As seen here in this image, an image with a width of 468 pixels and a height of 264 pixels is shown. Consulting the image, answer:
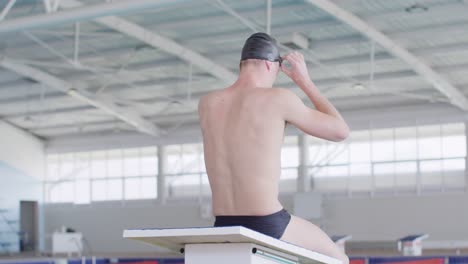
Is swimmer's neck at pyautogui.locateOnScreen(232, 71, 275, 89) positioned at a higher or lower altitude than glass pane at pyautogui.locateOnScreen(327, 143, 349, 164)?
lower

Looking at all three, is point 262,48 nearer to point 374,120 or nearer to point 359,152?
point 374,120

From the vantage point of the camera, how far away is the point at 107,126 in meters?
37.8

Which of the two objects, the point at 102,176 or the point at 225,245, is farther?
the point at 102,176

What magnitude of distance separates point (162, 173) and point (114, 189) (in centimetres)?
300

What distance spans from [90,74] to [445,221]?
47.6ft

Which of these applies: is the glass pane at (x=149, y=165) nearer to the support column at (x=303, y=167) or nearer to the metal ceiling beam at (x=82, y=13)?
the support column at (x=303, y=167)

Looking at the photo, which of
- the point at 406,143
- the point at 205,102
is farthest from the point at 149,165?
the point at 205,102

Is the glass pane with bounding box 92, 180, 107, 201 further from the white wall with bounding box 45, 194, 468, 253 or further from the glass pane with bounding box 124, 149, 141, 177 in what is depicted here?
the glass pane with bounding box 124, 149, 141, 177

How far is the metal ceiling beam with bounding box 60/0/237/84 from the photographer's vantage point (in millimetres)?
23266

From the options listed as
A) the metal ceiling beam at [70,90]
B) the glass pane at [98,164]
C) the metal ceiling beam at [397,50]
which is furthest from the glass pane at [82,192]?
the metal ceiling beam at [397,50]

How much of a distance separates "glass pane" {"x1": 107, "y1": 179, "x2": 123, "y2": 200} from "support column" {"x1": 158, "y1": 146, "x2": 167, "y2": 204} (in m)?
2.37

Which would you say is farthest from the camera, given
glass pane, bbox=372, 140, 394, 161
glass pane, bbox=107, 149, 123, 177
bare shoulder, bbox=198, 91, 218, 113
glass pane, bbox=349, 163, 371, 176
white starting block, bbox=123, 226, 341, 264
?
glass pane, bbox=107, 149, 123, 177

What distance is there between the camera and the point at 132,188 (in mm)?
37531

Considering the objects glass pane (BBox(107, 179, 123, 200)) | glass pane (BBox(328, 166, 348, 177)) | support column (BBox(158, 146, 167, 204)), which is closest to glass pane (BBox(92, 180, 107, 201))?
glass pane (BBox(107, 179, 123, 200))
